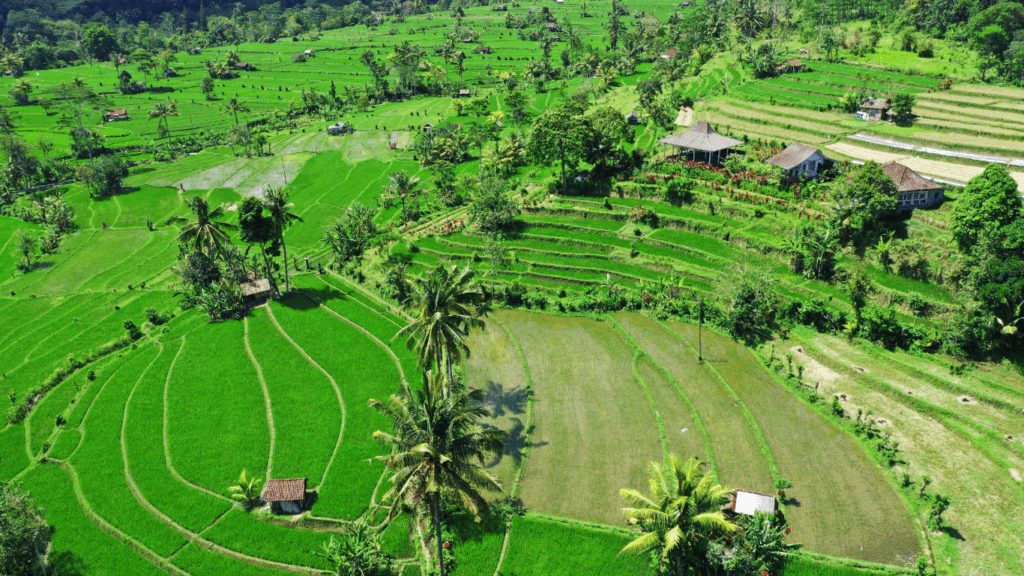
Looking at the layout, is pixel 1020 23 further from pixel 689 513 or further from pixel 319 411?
pixel 319 411

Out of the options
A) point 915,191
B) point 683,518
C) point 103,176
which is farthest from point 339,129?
point 683,518

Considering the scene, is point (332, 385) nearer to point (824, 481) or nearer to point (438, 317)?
point (438, 317)

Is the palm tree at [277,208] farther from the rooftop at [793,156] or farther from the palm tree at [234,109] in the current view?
the palm tree at [234,109]

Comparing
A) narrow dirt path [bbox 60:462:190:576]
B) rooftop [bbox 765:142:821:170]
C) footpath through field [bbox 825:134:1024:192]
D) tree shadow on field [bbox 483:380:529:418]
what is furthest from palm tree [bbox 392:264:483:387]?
footpath through field [bbox 825:134:1024:192]

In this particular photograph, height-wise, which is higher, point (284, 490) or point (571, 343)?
point (571, 343)

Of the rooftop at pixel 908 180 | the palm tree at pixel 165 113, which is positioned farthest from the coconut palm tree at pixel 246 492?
the palm tree at pixel 165 113

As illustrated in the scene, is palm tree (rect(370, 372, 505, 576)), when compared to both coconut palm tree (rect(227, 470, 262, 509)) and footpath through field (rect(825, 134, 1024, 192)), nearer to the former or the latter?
coconut palm tree (rect(227, 470, 262, 509))

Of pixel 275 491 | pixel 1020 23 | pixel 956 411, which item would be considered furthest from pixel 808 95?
pixel 275 491
